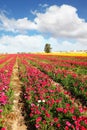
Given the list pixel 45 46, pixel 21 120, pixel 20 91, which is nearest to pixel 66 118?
pixel 21 120

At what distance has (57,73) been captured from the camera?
16188mm

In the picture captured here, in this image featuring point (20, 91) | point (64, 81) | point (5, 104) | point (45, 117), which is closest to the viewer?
point (45, 117)

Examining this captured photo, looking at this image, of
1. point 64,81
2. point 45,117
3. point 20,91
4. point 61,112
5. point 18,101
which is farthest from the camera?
point 64,81

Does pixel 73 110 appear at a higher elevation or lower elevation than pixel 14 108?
higher

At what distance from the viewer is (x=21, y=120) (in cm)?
754

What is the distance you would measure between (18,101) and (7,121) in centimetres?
262

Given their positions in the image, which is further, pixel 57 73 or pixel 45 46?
pixel 45 46

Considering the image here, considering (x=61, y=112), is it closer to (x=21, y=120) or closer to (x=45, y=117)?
(x=45, y=117)

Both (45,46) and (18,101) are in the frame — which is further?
(45,46)

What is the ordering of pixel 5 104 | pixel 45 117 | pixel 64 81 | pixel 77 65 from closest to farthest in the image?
pixel 45 117, pixel 5 104, pixel 64 81, pixel 77 65

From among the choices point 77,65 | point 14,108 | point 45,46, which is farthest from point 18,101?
point 45,46

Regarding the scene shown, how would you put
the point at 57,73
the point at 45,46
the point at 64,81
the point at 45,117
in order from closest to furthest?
the point at 45,117
the point at 64,81
the point at 57,73
the point at 45,46

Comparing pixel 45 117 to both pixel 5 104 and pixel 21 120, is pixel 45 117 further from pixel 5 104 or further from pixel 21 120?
pixel 5 104

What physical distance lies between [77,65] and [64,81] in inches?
468
